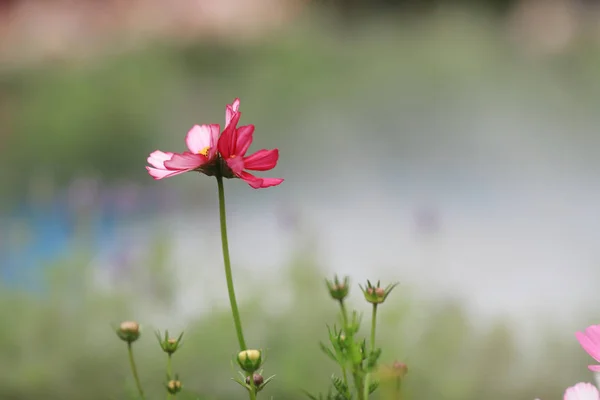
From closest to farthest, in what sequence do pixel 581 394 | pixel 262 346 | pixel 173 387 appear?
pixel 581 394 < pixel 173 387 < pixel 262 346

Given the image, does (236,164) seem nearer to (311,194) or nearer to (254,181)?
(254,181)

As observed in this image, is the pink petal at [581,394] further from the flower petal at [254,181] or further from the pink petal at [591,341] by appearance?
the flower petal at [254,181]

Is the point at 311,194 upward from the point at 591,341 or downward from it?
upward

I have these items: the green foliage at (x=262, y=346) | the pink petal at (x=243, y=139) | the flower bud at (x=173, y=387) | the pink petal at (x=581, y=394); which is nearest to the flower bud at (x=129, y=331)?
the flower bud at (x=173, y=387)

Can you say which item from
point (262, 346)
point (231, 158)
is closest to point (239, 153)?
point (231, 158)

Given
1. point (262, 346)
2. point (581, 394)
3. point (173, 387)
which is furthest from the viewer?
point (262, 346)

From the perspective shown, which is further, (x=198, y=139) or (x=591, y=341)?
(x=198, y=139)

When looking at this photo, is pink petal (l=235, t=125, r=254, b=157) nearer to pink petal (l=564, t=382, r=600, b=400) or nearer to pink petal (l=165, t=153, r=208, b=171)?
pink petal (l=165, t=153, r=208, b=171)
